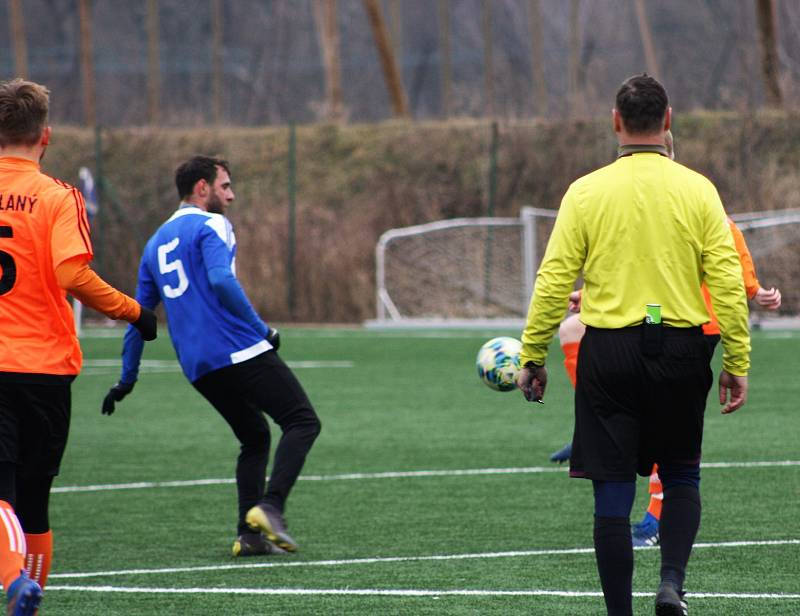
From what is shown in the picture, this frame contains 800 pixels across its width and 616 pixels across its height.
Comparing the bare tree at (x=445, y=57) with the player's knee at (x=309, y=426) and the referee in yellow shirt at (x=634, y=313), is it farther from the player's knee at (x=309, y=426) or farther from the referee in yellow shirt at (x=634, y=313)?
the referee in yellow shirt at (x=634, y=313)

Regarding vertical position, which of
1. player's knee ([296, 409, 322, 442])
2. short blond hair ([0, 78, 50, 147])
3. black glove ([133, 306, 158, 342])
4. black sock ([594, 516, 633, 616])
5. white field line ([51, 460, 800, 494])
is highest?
short blond hair ([0, 78, 50, 147])

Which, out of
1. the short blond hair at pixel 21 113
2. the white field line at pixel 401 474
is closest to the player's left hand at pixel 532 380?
the short blond hair at pixel 21 113

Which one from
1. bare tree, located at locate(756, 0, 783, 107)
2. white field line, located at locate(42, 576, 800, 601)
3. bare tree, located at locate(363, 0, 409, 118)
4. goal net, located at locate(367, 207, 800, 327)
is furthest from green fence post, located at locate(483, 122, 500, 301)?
white field line, located at locate(42, 576, 800, 601)

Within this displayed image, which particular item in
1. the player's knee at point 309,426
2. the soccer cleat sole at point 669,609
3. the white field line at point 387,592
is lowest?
the white field line at point 387,592

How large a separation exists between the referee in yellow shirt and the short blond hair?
188 centimetres

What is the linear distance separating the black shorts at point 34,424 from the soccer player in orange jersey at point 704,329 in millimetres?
1901

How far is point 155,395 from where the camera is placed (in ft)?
54.0

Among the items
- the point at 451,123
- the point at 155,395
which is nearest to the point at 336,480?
the point at 155,395

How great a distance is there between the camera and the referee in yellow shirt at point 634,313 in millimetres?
5301

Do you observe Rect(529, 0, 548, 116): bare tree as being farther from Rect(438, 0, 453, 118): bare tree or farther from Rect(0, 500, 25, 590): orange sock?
Rect(0, 500, 25, 590): orange sock

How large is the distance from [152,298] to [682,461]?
11.2ft

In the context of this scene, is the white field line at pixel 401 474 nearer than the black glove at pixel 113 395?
No

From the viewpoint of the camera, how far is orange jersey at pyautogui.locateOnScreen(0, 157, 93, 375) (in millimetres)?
5562

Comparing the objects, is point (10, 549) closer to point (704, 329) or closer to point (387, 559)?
point (387, 559)
